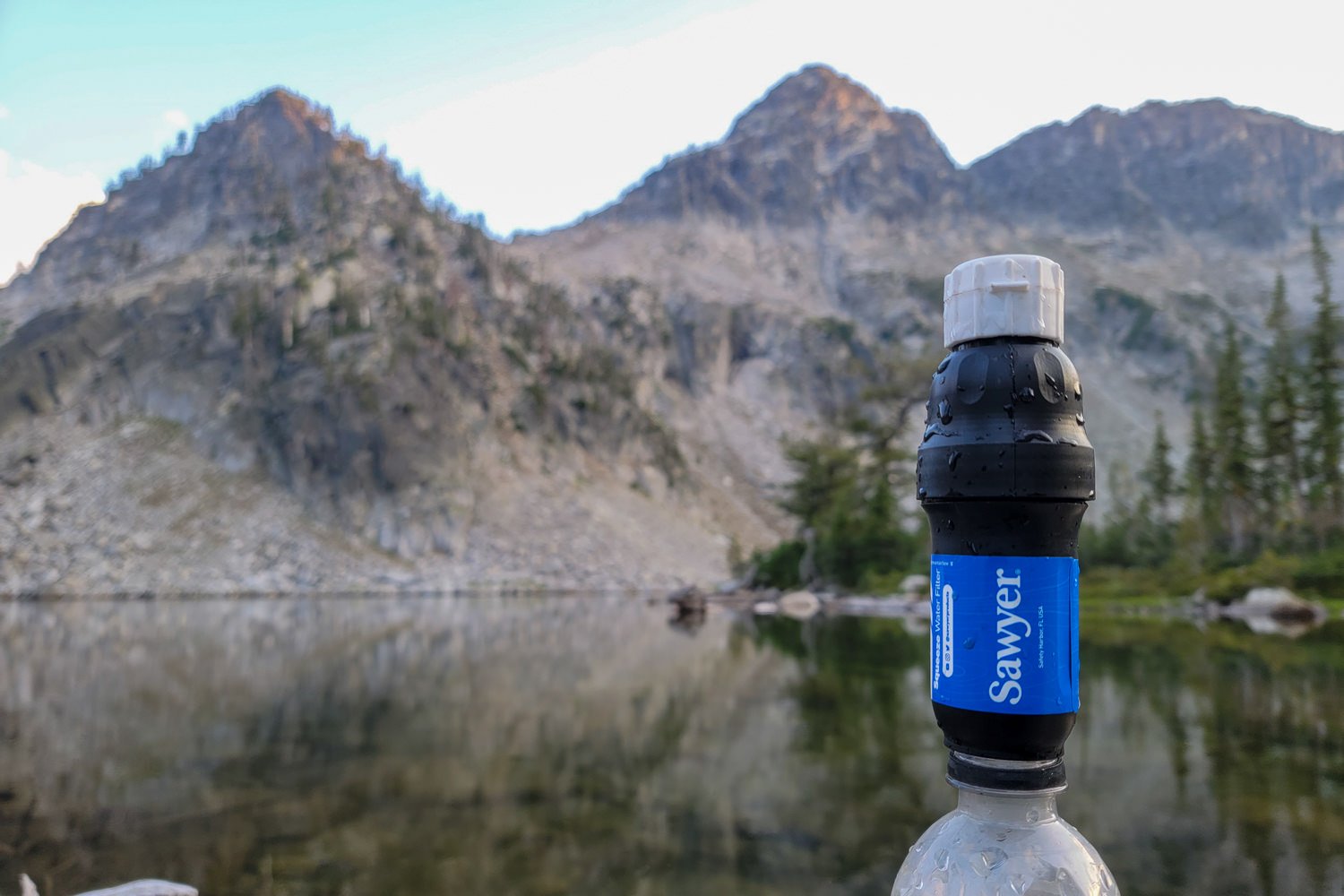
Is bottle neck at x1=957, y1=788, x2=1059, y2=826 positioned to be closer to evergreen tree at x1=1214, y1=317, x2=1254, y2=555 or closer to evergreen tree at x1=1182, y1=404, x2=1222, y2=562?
evergreen tree at x1=1214, y1=317, x2=1254, y2=555

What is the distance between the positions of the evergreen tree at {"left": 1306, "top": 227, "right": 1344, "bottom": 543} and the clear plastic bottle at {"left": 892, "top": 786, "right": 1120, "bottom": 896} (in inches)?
1573

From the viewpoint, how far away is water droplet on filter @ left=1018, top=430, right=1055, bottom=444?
5.40 feet

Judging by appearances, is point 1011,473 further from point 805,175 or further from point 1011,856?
point 805,175

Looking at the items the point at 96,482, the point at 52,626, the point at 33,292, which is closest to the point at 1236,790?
the point at 52,626

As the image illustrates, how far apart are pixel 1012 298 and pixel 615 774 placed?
23.2 feet

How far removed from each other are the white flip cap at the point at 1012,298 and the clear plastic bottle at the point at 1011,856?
2.80ft

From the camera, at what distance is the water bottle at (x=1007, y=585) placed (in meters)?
1.59

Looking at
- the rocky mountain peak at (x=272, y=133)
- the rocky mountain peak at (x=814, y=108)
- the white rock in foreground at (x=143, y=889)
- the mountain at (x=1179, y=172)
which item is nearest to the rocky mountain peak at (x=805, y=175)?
the rocky mountain peak at (x=814, y=108)

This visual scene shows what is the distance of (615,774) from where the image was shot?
7.92 metres

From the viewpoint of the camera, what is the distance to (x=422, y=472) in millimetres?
64125

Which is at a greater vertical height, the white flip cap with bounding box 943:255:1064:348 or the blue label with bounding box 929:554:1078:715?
the white flip cap with bounding box 943:255:1064:348

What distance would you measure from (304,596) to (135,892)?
54301mm

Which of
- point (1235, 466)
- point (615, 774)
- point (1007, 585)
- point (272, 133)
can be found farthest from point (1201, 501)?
point (272, 133)

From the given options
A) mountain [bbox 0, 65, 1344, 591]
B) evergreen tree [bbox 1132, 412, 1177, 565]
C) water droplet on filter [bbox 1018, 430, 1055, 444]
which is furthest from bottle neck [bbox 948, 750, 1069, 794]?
evergreen tree [bbox 1132, 412, 1177, 565]
